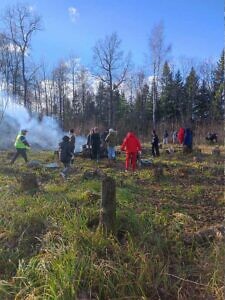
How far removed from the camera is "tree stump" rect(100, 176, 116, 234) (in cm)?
601

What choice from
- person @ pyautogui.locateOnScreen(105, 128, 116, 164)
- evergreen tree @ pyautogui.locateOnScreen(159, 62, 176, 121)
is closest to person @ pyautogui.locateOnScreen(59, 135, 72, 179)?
person @ pyautogui.locateOnScreen(105, 128, 116, 164)

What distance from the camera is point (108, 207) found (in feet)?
19.9

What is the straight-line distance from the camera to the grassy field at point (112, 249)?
15.4 ft

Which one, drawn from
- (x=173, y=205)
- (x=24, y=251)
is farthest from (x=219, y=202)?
(x=24, y=251)

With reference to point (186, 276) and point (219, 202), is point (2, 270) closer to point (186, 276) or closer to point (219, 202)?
point (186, 276)

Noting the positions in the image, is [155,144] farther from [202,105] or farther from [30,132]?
[202,105]

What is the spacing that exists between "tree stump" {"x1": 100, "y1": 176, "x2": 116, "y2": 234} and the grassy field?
0.15 metres

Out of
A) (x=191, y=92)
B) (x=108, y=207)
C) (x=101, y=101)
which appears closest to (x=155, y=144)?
(x=108, y=207)

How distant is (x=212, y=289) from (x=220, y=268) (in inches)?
11.7

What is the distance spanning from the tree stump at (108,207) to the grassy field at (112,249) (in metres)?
0.15

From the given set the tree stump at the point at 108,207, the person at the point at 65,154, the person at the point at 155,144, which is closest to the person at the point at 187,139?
the person at the point at 155,144

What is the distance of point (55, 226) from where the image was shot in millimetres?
6309

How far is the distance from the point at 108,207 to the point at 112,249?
2.51ft

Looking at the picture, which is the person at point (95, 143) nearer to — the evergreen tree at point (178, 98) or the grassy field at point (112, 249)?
the grassy field at point (112, 249)
